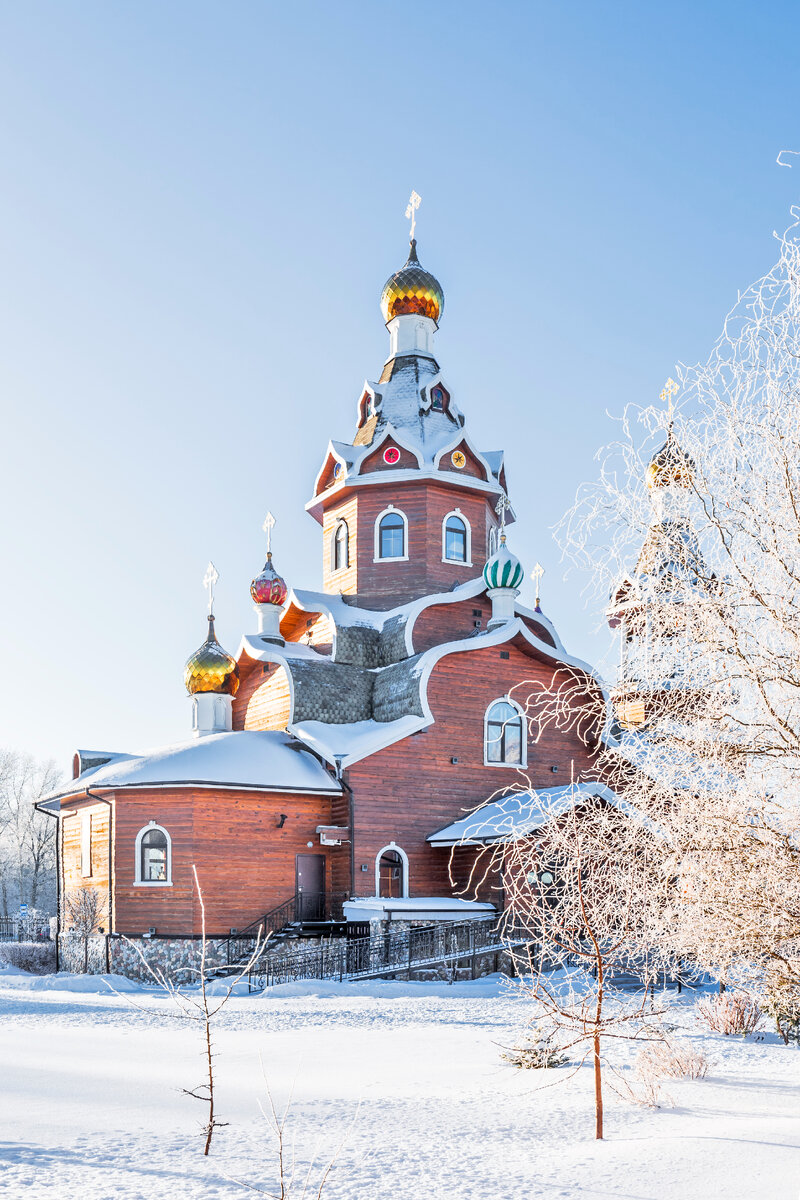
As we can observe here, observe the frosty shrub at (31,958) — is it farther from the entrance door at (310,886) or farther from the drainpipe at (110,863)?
the entrance door at (310,886)

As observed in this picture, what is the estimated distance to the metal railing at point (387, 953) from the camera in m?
17.8

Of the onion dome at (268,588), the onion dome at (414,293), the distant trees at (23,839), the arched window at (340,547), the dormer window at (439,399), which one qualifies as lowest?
the distant trees at (23,839)

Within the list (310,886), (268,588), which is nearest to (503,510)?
(268,588)

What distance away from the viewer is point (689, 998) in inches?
584

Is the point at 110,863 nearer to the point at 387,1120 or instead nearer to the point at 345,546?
the point at 345,546

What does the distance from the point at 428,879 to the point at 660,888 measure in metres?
14.8

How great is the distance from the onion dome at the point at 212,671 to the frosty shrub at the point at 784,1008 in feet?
52.6

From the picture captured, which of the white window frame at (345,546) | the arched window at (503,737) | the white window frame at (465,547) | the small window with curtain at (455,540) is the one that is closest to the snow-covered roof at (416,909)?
the arched window at (503,737)

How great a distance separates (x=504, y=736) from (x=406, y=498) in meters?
5.78

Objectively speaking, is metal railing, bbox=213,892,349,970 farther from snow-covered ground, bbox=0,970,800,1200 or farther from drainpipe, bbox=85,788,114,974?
snow-covered ground, bbox=0,970,800,1200

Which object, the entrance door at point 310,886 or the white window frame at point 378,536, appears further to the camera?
the white window frame at point 378,536

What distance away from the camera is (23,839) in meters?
59.3

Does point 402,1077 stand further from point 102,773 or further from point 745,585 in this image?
point 102,773

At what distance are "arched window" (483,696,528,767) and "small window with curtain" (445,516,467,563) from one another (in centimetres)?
395
